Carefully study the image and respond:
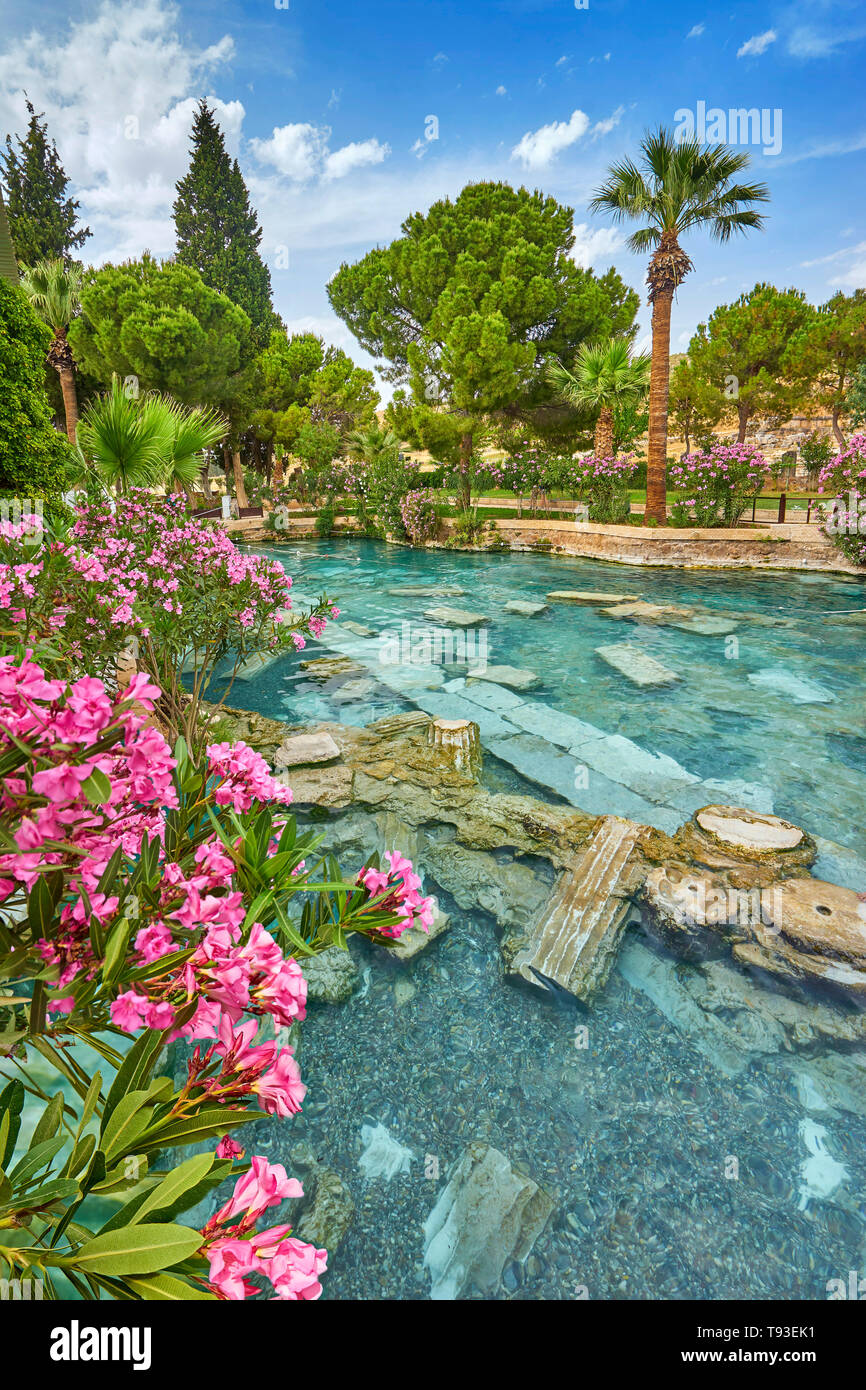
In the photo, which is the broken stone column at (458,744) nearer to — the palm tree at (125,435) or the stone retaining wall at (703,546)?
the palm tree at (125,435)

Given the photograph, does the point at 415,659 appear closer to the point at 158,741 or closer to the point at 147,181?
the point at 158,741

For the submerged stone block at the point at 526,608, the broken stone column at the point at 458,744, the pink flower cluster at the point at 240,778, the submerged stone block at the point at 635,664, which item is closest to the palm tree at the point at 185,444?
the broken stone column at the point at 458,744

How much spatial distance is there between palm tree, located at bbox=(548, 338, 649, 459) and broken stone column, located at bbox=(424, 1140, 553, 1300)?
19145mm

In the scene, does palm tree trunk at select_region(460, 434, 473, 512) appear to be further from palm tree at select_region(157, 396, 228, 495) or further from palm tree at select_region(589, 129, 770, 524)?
palm tree at select_region(157, 396, 228, 495)

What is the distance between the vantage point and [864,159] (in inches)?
981

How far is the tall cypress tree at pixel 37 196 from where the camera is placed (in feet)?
82.8

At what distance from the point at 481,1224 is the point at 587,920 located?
4.84 feet

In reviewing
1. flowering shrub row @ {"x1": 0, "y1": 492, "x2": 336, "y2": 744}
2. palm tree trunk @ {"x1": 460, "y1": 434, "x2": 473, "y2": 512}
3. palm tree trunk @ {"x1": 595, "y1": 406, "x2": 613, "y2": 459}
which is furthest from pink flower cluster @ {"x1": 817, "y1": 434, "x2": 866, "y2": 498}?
flowering shrub row @ {"x1": 0, "y1": 492, "x2": 336, "y2": 744}

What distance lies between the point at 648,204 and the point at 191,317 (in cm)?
1427

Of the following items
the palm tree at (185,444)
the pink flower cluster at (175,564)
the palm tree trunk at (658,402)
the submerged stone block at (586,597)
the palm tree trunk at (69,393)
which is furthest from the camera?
the palm tree trunk at (69,393)

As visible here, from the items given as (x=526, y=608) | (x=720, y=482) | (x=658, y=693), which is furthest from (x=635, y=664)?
(x=720, y=482)

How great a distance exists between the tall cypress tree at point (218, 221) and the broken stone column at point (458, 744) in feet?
93.5

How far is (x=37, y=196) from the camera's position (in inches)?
1016
